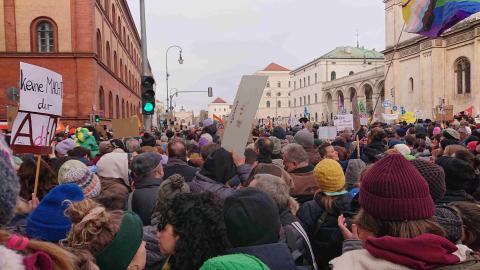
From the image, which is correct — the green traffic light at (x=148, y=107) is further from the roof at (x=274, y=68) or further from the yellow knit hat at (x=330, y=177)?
the roof at (x=274, y=68)

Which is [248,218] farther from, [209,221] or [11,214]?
[11,214]

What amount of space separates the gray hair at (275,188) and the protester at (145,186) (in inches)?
54.7

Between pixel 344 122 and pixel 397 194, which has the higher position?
pixel 344 122

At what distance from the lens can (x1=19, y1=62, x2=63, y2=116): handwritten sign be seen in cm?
505

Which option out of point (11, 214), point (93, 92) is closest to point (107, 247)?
point (11, 214)

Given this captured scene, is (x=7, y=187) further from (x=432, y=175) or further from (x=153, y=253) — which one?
(x=432, y=175)

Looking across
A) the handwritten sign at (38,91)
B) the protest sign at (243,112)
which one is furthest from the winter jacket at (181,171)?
the handwritten sign at (38,91)

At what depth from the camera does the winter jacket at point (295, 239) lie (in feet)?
11.7

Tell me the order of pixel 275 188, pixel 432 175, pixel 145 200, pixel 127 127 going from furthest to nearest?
pixel 127 127 → pixel 145 200 → pixel 275 188 → pixel 432 175

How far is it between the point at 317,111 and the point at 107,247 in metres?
90.8

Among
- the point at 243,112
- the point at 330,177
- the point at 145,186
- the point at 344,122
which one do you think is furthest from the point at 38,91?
the point at 344,122

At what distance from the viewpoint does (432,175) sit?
3.34 metres

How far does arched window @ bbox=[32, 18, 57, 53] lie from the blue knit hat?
25046mm

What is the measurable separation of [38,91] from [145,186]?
1.73 m
